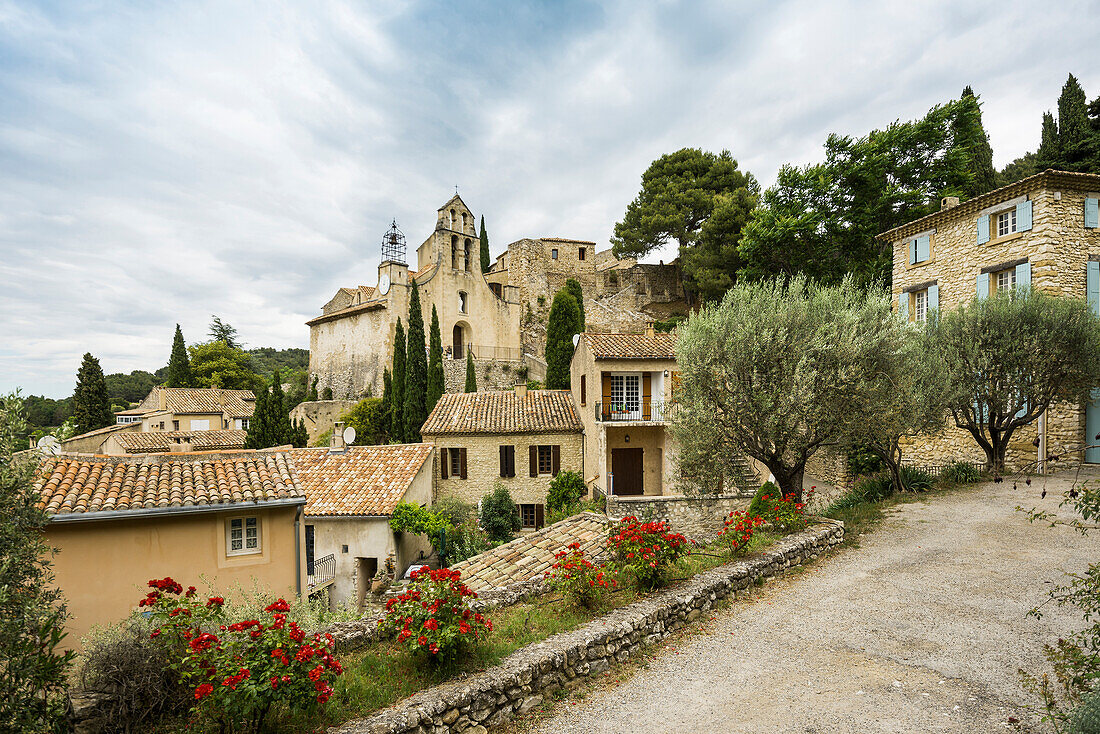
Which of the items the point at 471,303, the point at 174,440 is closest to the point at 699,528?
→ the point at 471,303

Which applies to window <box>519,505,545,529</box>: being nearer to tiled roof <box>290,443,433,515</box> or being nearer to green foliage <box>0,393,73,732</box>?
tiled roof <box>290,443,433,515</box>

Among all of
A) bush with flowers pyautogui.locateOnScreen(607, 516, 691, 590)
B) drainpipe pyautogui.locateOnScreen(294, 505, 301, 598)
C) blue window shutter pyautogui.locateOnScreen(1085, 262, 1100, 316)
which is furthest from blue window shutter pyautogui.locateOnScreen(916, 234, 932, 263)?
drainpipe pyautogui.locateOnScreen(294, 505, 301, 598)

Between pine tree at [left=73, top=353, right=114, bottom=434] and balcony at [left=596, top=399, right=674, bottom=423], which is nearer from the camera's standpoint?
balcony at [left=596, top=399, right=674, bottom=423]

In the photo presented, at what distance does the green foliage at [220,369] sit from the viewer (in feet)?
177

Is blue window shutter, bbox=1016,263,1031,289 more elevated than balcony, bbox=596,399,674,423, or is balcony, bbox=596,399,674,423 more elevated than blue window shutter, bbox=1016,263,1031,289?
blue window shutter, bbox=1016,263,1031,289

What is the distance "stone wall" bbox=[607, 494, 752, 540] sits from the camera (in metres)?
17.8

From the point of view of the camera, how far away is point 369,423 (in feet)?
108

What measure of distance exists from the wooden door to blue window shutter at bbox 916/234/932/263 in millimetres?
14027

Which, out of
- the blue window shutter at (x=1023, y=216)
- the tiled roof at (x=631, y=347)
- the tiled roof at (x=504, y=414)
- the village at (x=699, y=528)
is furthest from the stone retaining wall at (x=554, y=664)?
the blue window shutter at (x=1023, y=216)

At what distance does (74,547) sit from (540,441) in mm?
15806

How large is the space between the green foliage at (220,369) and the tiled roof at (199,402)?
8.31 meters

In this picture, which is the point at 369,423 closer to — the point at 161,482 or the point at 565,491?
the point at 565,491

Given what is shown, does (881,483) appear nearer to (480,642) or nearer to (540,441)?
(540,441)

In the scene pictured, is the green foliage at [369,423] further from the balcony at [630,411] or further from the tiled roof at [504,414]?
the balcony at [630,411]
